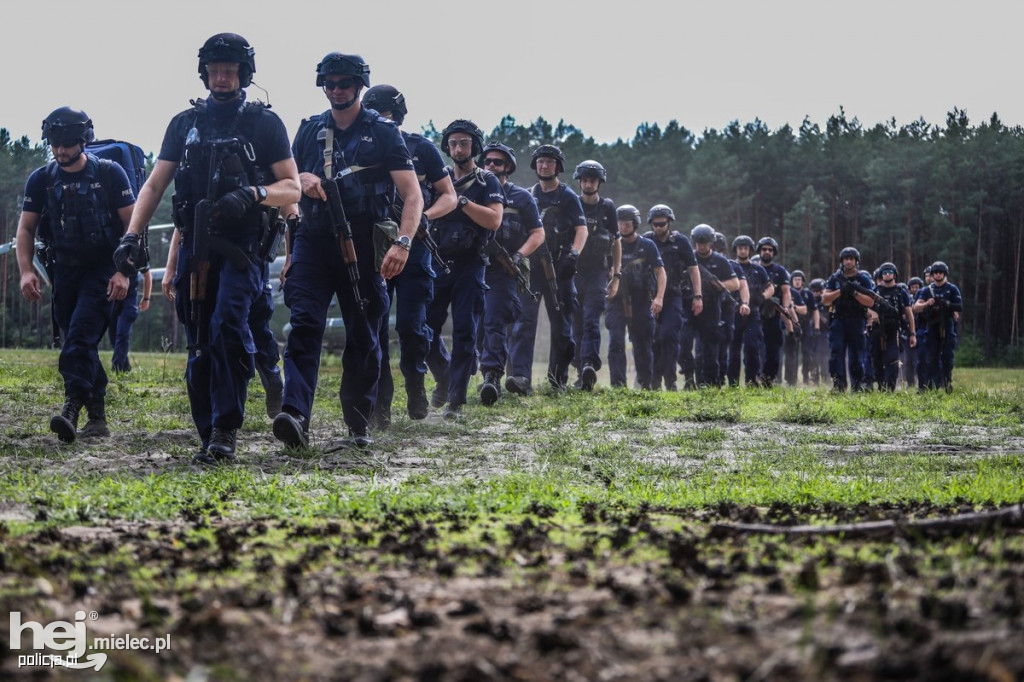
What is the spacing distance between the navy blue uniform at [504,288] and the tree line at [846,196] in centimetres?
4153

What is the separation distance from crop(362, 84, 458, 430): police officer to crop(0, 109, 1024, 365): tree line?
1721 inches

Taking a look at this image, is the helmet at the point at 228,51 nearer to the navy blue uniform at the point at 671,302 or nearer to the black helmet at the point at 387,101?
the black helmet at the point at 387,101

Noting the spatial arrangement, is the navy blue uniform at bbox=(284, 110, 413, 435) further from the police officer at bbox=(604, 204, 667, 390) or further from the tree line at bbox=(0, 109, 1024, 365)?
the tree line at bbox=(0, 109, 1024, 365)

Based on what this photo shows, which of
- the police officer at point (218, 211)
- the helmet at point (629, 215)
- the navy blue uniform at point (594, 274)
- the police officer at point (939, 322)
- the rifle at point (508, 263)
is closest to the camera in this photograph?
the police officer at point (218, 211)

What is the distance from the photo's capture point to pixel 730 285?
747 inches

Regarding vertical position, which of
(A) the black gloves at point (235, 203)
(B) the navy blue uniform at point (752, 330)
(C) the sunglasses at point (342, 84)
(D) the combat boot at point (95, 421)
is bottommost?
(D) the combat boot at point (95, 421)

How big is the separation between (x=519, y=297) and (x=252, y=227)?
6225 mm

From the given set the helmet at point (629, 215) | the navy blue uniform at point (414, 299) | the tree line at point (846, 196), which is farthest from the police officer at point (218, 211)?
the tree line at point (846, 196)

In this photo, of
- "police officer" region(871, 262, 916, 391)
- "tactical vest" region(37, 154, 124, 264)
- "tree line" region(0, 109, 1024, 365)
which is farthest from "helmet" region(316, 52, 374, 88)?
"tree line" region(0, 109, 1024, 365)

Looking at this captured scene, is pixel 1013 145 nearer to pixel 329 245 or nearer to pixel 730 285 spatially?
pixel 730 285

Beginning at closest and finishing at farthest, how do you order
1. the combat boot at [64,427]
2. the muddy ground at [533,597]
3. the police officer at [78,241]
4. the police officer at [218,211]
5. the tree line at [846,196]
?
the muddy ground at [533,597], the police officer at [218,211], the combat boot at [64,427], the police officer at [78,241], the tree line at [846,196]

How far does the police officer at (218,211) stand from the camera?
7.39m

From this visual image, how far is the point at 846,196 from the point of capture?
218 feet

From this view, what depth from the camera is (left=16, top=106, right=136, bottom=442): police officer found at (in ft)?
28.7
